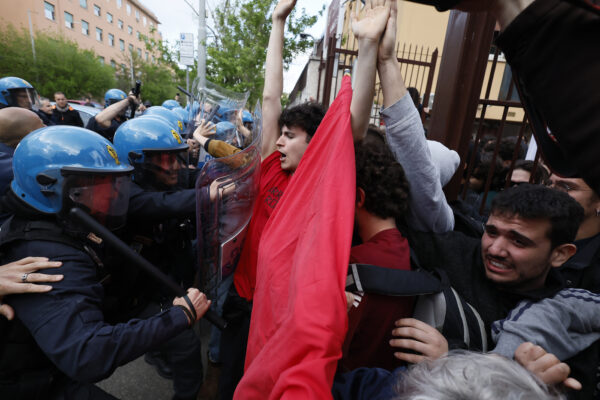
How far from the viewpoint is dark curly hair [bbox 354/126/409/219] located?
1.39 m

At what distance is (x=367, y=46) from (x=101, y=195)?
1.61 meters

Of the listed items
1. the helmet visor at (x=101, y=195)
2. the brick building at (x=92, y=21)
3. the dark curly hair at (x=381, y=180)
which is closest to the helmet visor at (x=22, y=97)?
the helmet visor at (x=101, y=195)

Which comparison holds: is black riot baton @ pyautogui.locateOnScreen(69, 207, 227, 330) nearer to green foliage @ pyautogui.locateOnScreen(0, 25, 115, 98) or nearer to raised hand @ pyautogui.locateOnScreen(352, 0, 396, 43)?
raised hand @ pyautogui.locateOnScreen(352, 0, 396, 43)

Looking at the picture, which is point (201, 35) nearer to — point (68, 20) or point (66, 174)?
point (66, 174)

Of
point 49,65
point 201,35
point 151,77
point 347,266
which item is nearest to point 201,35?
point 201,35

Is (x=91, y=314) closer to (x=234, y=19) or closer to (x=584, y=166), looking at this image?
(x=584, y=166)

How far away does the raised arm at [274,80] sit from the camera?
1.74 meters

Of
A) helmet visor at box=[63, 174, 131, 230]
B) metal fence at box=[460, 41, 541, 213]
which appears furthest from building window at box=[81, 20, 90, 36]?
helmet visor at box=[63, 174, 131, 230]

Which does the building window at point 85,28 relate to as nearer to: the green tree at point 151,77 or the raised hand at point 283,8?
the green tree at point 151,77

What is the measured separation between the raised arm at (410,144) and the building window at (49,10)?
46143 mm

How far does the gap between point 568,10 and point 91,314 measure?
1.87m

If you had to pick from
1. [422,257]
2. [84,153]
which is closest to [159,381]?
[84,153]

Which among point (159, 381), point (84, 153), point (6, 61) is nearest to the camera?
point (84, 153)

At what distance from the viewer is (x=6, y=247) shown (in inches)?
60.0
